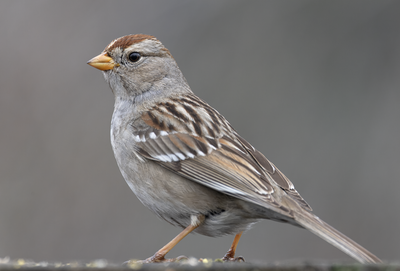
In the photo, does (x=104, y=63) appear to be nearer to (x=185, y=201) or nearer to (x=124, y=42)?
(x=124, y=42)

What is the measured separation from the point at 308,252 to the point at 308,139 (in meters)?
1.42

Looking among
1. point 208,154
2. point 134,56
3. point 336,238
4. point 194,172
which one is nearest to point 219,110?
point 134,56

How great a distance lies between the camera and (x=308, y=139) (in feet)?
20.7

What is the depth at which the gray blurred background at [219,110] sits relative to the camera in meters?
6.01

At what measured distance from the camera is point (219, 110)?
21.6 feet

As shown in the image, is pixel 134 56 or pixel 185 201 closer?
pixel 185 201

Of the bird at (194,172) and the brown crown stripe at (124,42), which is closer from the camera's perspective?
the bird at (194,172)

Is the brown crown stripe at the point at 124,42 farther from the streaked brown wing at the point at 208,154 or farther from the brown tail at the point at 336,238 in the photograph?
the brown tail at the point at 336,238

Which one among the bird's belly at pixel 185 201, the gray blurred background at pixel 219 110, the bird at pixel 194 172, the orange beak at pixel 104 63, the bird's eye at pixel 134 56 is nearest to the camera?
the bird at pixel 194 172

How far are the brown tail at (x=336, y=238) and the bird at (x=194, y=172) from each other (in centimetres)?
1

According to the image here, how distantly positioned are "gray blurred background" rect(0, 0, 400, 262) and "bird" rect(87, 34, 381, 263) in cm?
236

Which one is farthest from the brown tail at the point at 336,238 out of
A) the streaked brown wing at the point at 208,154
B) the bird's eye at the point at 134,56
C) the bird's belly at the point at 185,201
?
the bird's eye at the point at 134,56

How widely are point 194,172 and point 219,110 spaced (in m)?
3.17

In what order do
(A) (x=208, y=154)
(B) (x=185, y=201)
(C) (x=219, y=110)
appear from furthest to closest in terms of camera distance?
(C) (x=219, y=110) < (A) (x=208, y=154) < (B) (x=185, y=201)
